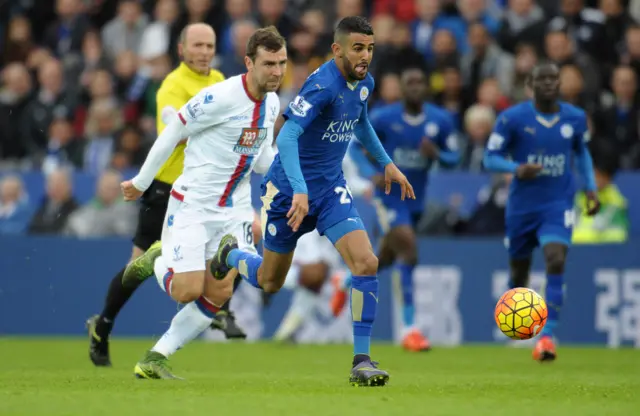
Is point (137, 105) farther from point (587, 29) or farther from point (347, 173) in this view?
point (587, 29)

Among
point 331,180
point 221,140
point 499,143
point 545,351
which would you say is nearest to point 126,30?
point 499,143

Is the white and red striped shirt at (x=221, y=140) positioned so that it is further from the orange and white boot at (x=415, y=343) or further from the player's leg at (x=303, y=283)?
the player's leg at (x=303, y=283)

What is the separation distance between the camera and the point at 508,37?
1728 centimetres

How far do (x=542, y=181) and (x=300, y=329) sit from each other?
14.9 feet

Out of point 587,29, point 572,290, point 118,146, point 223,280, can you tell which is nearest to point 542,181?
point 572,290

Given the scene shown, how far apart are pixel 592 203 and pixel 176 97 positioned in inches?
174

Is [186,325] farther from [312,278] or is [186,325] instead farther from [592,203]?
[312,278]

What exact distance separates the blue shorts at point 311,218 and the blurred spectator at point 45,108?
10.3 metres

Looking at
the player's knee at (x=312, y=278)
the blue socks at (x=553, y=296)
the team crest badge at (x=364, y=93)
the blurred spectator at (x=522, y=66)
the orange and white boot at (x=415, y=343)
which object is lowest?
the orange and white boot at (x=415, y=343)

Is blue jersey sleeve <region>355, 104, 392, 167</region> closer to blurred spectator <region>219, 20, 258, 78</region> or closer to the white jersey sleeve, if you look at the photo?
the white jersey sleeve

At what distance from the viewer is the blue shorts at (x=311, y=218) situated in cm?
867

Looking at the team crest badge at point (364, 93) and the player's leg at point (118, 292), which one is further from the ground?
the team crest badge at point (364, 93)

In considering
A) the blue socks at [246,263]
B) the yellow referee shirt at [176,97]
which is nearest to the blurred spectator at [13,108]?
the yellow referee shirt at [176,97]

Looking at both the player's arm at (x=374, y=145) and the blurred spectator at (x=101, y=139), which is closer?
the player's arm at (x=374, y=145)
